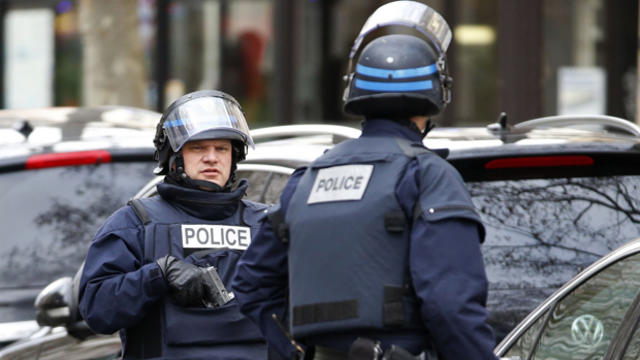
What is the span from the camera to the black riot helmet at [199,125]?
4.30 metres

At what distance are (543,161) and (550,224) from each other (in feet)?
0.73

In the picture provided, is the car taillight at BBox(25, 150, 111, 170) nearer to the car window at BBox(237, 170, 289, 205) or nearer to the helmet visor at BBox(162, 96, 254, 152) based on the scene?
the car window at BBox(237, 170, 289, 205)

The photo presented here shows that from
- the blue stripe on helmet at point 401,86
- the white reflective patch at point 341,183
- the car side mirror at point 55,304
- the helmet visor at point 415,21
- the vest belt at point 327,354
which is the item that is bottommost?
the car side mirror at point 55,304

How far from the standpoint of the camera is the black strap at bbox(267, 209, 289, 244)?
138 inches

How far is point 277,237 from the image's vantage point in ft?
11.7

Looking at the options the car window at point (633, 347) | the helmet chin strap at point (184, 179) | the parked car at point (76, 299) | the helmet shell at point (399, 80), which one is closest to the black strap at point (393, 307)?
the helmet shell at point (399, 80)

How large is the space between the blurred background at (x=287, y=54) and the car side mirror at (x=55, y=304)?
7753 mm

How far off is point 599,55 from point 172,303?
33.8 feet

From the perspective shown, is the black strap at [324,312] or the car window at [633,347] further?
the car window at [633,347]

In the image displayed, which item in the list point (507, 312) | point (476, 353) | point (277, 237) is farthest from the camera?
point (507, 312)

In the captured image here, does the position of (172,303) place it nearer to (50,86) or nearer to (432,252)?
(432,252)

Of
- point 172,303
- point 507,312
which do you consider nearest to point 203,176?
point 172,303

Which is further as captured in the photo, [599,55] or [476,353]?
[599,55]

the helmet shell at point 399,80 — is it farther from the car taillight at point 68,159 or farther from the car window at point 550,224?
the car taillight at point 68,159
